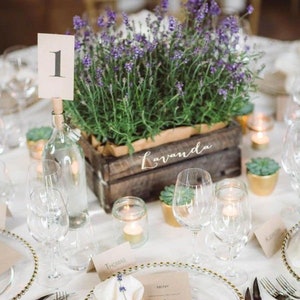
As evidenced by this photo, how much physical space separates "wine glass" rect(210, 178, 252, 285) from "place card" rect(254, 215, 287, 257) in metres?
0.05

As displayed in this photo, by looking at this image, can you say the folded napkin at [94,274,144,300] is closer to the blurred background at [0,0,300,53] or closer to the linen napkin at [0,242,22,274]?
the linen napkin at [0,242,22,274]

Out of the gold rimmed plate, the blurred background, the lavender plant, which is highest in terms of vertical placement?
the lavender plant

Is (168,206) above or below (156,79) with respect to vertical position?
below

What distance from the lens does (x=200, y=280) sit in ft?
4.12

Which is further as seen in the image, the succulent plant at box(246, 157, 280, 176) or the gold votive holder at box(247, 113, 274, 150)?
the gold votive holder at box(247, 113, 274, 150)

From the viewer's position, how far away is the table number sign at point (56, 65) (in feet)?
4.36

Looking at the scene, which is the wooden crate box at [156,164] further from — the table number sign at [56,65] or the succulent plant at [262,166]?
the table number sign at [56,65]

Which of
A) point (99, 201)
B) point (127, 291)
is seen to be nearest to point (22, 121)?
point (99, 201)

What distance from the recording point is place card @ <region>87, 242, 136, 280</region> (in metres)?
1.28

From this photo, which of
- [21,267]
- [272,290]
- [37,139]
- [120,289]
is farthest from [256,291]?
[37,139]

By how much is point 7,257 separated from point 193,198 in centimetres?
44

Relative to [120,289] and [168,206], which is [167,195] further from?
[120,289]

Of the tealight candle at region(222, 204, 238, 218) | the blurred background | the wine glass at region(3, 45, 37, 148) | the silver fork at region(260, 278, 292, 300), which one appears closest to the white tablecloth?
the silver fork at region(260, 278, 292, 300)

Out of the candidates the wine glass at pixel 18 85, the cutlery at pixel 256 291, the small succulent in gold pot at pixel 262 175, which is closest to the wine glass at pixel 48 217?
the cutlery at pixel 256 291
